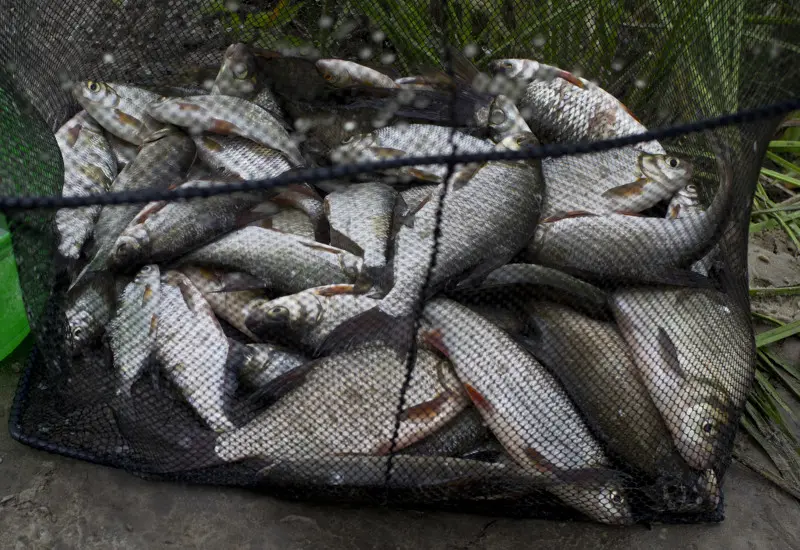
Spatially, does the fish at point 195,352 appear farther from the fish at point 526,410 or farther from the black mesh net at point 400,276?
the fish at point 526,410

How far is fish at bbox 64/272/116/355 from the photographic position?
243 cm

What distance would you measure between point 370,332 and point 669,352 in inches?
37.4

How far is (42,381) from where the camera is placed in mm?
2459

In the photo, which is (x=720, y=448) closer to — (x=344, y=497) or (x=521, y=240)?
(x=521, y=240)

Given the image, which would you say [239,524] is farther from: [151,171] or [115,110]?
[115,110]

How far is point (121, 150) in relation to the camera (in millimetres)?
3139

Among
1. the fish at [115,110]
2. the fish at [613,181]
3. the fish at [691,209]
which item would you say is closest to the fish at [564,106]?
the fish at [613,181]

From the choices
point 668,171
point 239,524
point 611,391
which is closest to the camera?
point 239,524

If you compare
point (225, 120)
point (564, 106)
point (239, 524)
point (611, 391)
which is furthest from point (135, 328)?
point (564, 106)

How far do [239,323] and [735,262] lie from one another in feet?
5.59

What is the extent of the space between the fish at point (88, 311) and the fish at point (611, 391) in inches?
55.1

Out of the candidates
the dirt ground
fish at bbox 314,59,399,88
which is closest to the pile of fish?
the dirt ground

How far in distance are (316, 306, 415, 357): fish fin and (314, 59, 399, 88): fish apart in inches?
48.3

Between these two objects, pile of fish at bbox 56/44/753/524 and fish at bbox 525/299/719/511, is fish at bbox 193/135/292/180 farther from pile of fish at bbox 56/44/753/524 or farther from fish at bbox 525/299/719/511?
fish at bbox 525/299/719/511
